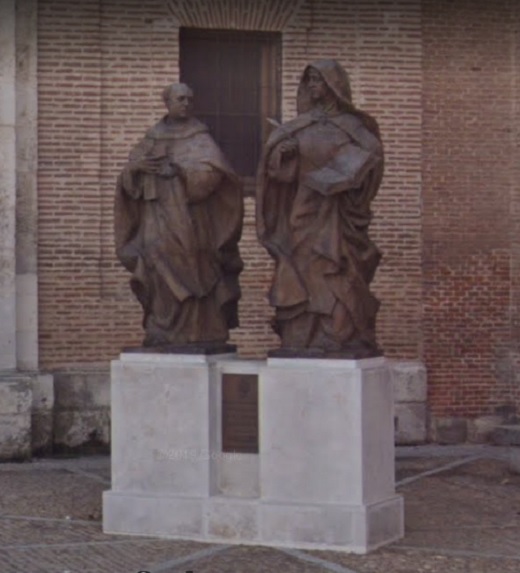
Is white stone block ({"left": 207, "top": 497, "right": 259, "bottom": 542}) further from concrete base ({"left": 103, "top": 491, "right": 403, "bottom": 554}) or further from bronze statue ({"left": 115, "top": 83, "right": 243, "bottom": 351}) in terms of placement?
bronze statue ({"left": 115, "top": 83, "right": 243, "bottom": 351})

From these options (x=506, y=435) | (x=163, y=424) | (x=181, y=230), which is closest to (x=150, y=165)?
(x=181, y=230)

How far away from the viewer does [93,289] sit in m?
17.2

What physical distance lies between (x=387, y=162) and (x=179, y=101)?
6252mm

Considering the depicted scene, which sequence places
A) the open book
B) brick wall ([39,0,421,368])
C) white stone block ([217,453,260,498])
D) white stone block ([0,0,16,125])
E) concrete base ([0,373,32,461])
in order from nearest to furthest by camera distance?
1. the open book
2. white stone block ([217,453,260,498])
3. concrete base ([0,373,32,461])
4. white stone block ([0,0,16,125])
5. brick wall ([39,0,421,368])

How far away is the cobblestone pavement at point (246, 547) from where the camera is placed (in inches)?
410

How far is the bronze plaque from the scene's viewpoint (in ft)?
37.0

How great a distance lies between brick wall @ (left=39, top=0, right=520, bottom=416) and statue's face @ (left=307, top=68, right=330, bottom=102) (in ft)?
19.6

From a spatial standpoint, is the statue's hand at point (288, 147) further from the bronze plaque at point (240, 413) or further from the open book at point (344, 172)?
the bronze plaque at point (240, 413)

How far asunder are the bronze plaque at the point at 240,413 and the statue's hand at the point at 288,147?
5.36ft

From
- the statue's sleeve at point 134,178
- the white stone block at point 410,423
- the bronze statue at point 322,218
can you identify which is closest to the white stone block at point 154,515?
the bronze statue at point 322,218

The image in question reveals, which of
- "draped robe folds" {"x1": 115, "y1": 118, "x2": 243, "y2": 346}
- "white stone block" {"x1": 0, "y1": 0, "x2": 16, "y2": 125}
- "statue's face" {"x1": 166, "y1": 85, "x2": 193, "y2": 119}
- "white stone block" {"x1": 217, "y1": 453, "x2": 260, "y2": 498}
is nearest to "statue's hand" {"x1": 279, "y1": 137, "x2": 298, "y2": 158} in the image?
"draped robe folds" {"x1": 115, "y1": 118, "x2": 243, "y2": 346}

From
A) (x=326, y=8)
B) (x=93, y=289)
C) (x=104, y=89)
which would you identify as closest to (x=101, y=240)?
(x=93, y=289)

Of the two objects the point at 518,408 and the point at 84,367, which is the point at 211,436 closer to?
the point at 84,367

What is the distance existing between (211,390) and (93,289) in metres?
6.04
